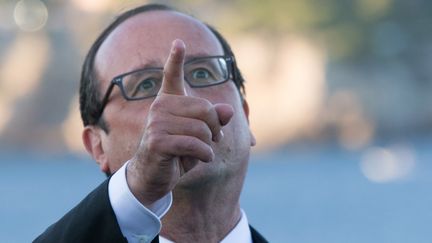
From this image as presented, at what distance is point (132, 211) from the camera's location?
7.51 feet

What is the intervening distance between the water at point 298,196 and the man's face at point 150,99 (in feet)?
45.0

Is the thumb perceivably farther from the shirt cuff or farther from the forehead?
the forehead

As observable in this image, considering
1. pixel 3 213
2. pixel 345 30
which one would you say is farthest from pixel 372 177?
pixel 3 213

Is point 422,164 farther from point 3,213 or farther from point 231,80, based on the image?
point 231,80

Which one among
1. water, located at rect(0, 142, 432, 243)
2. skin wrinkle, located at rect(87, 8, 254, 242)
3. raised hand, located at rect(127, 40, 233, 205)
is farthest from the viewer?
water, located at rect(0, 142, 432, 243)

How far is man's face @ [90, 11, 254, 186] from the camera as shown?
2934mm

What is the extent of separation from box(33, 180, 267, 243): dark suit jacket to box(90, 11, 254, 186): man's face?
1.83 ft

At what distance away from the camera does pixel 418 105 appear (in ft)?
111

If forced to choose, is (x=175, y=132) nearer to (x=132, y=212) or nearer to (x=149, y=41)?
(x=132, y=212)

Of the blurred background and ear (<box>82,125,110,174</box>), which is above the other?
ear (<box>82,125,110,174</box>)

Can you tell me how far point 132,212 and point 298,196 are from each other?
22.8 meters

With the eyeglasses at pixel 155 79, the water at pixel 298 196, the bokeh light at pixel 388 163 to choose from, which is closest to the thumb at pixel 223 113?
the eyeglasses at pixel 155 79

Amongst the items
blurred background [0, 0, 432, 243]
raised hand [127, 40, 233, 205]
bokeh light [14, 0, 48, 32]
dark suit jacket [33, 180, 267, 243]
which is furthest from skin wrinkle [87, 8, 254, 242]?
bokeh light [14, 0, 48, 32]

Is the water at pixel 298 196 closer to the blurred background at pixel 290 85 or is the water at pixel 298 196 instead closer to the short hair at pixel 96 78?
the blurred background at pixel 290 85
